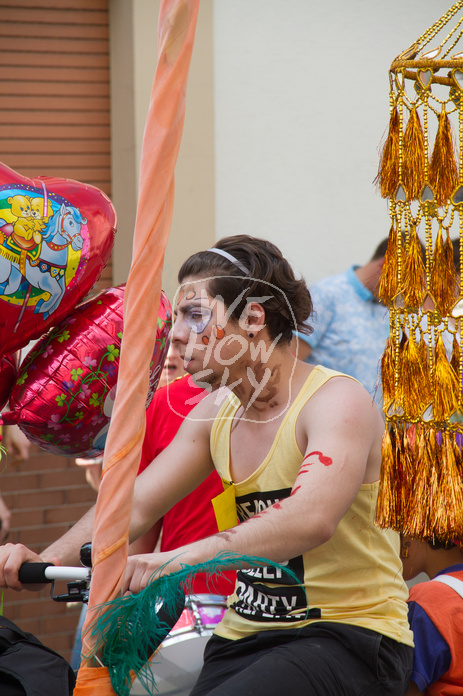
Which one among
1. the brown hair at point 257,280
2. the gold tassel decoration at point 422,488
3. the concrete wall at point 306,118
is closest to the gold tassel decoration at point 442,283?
the gold tassel decoration at point 422,488

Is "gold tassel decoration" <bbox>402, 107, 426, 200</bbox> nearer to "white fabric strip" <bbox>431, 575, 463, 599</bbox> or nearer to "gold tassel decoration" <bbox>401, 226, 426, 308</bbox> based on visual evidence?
"gold tassel decoration" <bbox>401, 226, 426, 308</bbox>

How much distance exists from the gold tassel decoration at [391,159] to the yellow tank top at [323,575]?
0.40m

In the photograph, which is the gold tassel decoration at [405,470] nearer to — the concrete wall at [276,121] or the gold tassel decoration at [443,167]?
the gold tassel decoration at [443,167]

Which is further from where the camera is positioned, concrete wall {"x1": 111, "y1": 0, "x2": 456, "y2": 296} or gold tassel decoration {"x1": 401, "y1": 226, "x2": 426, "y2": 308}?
concrete wall {"x1": 111, "y1": 0, "x2": 456, "y2": 296}

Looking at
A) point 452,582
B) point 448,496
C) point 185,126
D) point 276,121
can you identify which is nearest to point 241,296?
point 448,496

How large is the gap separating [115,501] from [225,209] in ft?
9.04

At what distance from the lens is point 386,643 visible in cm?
149

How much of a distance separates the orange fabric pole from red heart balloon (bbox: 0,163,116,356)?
0.50 meters

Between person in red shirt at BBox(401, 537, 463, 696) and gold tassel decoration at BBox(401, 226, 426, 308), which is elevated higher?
gold tassel decoration at BBox(401, 226, 426, 308)

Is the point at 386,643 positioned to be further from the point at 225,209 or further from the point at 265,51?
the point at 265,51

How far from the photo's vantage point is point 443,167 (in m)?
1.39

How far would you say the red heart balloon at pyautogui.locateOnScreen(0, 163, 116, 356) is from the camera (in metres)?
1.40

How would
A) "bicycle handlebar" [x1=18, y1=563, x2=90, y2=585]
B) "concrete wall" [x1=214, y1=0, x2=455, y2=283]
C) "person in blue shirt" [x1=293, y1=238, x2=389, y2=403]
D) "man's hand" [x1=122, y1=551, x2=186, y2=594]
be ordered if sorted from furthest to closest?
1. "concrete wall" [x1=214, y1=0, x2=455, y2=283]
2. "person in blue shirt" [x1=293, y1=238, x2=389, y2=403]
3. "bicycle handlebar" [x1=18, y1=563, x2=90, y2=585]
4. "man's hand" [x1=122, y1=551, x2=186, y2=594]

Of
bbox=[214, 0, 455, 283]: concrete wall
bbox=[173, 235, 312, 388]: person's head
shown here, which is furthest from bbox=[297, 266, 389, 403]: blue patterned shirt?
bbox=[173, 235, 312, 388]: person's head
